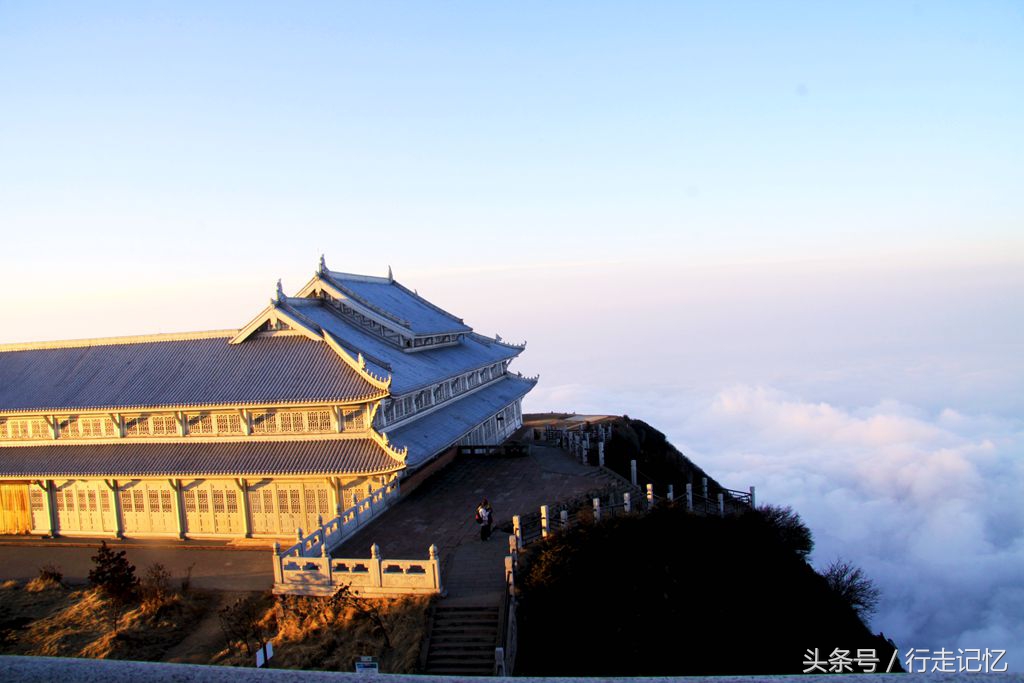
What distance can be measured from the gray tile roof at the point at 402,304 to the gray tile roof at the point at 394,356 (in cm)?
123

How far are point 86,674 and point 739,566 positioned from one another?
20.4 meters

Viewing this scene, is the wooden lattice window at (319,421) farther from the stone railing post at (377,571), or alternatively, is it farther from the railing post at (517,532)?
the railing post at (517,532)

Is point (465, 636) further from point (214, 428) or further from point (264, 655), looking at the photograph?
point (214, 428)

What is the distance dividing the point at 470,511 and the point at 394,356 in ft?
27.7

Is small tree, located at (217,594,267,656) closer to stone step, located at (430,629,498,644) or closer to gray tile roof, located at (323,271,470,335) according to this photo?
stone step, located at (430,629,498,644)

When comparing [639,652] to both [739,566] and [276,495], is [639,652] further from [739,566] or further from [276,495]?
[276,495]

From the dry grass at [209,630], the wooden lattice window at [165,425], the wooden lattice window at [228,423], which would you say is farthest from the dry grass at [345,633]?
the wooden lattice window at [165,425]

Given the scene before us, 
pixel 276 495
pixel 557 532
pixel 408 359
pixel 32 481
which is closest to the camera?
pixel 557 532

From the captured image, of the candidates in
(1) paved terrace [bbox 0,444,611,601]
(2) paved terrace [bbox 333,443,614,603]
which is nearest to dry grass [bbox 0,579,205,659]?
(1) paved terrace [bbox 0,444,611,601]

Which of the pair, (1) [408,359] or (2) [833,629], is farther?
(1) [408,359]

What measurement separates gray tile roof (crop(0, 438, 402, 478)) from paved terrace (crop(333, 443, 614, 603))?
2406mm

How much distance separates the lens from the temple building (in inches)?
952

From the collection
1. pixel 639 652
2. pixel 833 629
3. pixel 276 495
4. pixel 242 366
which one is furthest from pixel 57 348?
pixel 833 629

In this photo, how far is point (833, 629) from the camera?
20438 mm
